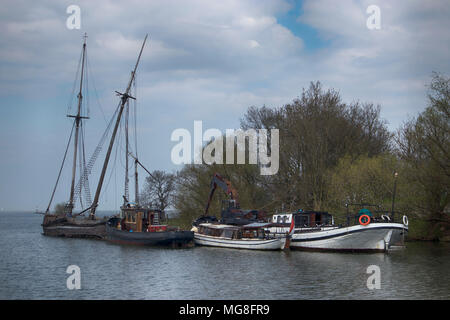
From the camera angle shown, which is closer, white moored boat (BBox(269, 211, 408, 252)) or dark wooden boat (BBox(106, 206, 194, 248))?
white moored boat (BBox(269, 211, 408, 252))

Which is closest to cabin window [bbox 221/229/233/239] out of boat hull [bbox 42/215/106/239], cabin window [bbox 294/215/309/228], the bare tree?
cabin window [bbox 294/215/309/228]

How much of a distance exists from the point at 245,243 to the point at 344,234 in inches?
347

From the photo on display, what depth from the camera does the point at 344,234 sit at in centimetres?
3922

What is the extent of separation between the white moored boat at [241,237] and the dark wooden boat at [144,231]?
6.52 feet

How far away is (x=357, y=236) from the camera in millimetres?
38938

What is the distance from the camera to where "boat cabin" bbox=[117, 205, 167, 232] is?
48.8 meters

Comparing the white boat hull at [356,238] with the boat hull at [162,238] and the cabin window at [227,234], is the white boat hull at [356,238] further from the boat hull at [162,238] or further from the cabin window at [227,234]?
the boat hull at [162,238]

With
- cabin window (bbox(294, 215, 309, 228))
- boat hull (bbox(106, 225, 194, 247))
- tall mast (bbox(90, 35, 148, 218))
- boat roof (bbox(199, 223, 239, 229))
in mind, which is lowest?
boat hull (bbox(106, 225, 194, 247))

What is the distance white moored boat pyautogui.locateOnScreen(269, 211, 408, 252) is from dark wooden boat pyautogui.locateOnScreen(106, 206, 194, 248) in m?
10.1

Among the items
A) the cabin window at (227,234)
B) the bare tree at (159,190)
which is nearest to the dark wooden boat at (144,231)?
the cabin window at (227,234)

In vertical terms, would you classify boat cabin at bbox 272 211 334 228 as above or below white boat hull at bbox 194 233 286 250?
above

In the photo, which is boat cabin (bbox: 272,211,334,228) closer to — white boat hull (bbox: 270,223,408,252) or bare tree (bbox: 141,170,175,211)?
white boat hull (bbox: 270,223,408,252)

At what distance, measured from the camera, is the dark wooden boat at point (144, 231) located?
45.3m
